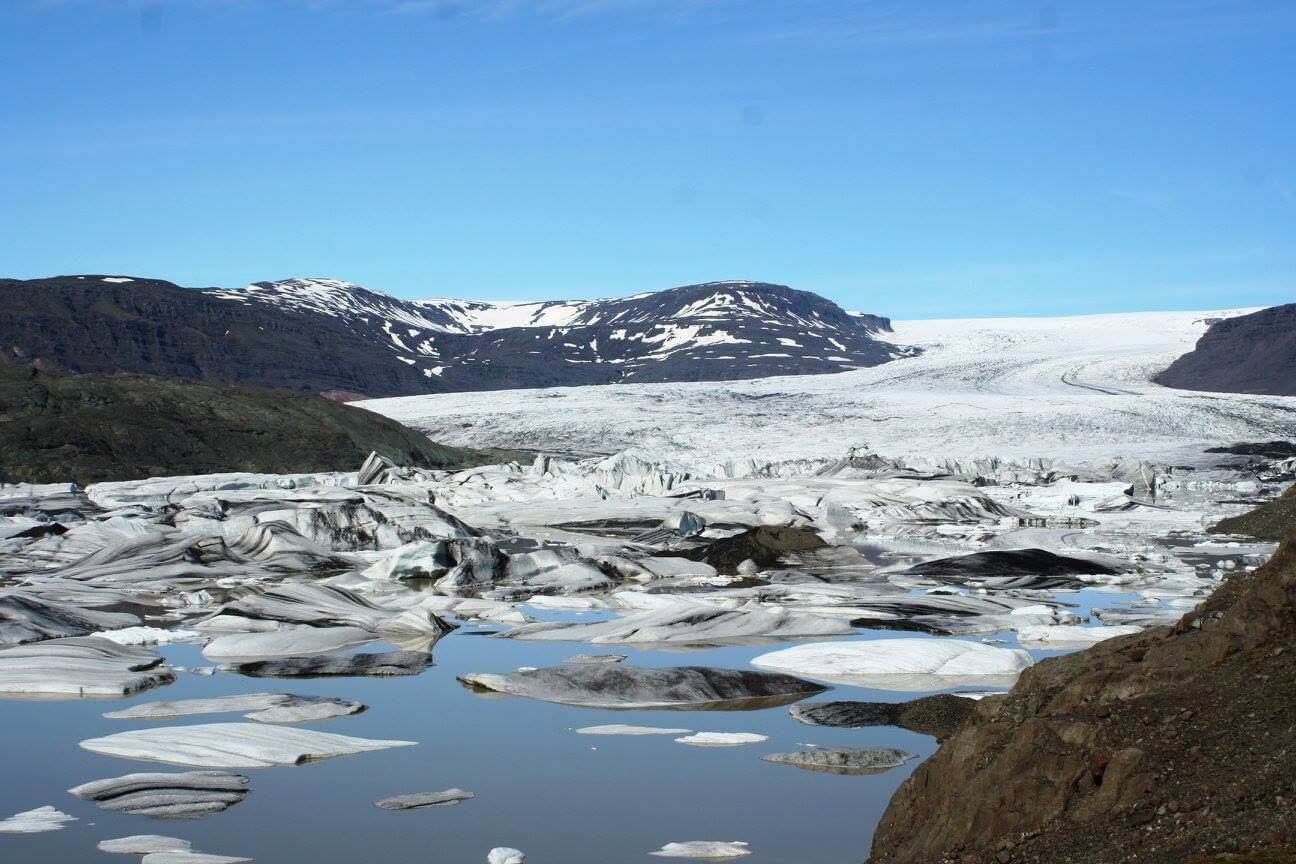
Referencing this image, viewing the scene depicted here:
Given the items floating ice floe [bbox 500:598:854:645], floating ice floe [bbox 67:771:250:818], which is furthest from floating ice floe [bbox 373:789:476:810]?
floating ice floe [bbox 500:598:854:645]

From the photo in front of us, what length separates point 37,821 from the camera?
11.6 feet

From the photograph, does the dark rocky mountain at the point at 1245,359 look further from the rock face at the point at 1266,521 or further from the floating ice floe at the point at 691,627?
the floating ice floe at the point at 691,627

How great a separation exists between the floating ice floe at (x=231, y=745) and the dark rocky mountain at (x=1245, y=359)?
53850 millimetres

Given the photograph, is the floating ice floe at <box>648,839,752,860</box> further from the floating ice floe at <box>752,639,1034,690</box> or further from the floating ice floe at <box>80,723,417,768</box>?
the floating ice floe at <box>752,639,1034,690</box>

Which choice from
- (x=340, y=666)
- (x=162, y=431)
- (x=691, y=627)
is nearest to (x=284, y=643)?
(x=340, y=666)

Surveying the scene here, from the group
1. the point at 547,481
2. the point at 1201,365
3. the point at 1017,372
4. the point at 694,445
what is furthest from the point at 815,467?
the point at 1201,365

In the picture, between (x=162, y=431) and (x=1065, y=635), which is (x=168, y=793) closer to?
(x=1065, y=635)

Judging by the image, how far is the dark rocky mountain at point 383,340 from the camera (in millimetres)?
72688

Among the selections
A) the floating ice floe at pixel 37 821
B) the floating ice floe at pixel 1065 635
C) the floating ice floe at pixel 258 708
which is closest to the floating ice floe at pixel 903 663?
the floating ice floe at pixel 1065 635

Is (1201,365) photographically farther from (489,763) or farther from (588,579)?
(489,763)

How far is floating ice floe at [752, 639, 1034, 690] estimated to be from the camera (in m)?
5.73

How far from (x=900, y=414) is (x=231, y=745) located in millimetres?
38607

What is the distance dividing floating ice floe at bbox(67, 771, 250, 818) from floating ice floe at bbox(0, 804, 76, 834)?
0.42 feet

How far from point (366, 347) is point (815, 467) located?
6550 cm
